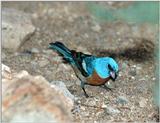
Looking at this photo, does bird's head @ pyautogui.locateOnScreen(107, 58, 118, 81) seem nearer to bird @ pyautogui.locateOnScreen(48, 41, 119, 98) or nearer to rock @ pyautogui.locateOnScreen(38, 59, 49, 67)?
bird @ pyautogui.locateOnScreen(48, 41, 119, 98)

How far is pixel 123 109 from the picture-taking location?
236 inches

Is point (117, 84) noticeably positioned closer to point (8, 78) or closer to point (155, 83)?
point (155, 83)

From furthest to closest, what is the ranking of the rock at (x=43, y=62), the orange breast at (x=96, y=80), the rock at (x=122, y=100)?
the rock at (x=43, y=62), the orange breast at (x=96, y=80), the rock at (x=122, y=100)

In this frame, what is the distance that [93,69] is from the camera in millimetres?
6465

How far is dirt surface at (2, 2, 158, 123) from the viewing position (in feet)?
19.7

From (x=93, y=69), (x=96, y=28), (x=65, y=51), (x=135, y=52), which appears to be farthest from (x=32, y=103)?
(x=96, y=28)

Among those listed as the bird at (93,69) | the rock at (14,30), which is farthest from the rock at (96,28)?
the bird at (93,69)

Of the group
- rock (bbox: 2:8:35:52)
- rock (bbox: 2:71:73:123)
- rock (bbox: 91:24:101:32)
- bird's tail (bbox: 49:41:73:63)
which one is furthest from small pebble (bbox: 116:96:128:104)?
rock (bbox: 91:24:101:32)

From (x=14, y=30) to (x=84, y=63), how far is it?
161 cm

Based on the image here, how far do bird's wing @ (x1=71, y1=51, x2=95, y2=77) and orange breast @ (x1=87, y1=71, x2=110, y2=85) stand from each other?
0.19ft

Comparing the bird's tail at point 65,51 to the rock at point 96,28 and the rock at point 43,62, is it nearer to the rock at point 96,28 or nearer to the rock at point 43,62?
the rock at point 43,62

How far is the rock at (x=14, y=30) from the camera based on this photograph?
7715mm

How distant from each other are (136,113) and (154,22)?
3469mm

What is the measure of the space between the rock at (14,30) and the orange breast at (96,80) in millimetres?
1595
